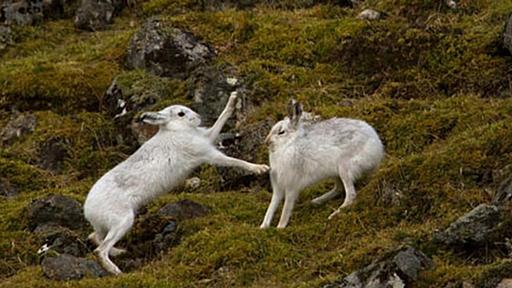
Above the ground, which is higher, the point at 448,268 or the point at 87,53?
the point at 448,268

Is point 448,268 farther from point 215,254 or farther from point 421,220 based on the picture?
point 215,254

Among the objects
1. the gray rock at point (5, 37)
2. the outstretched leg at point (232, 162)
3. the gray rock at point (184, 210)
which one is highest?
the outstretched leg at point (232, 162)

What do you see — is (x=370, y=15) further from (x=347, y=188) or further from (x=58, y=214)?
(x=58, y=214)

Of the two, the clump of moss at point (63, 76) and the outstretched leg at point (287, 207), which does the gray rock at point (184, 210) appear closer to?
the outstretched leg at point (287, 207)

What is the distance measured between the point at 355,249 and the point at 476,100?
5285mm

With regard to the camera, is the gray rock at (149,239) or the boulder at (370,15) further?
the boulder at (370,15)

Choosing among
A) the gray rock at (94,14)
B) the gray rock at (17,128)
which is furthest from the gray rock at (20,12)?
the gray rock at (17,128)

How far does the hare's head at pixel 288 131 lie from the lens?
50.1 feet

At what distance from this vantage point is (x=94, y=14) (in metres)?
26.0

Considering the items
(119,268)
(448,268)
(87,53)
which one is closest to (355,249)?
(448,268)

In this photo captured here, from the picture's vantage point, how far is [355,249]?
13.0 m

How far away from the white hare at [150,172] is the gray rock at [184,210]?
277 mm

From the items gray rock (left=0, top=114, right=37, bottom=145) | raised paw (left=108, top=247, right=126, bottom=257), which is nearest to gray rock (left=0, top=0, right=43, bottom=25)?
gray rock (left=0, top=114, right=37, bottom=145)

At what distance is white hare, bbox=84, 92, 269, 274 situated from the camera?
47.6 ft
